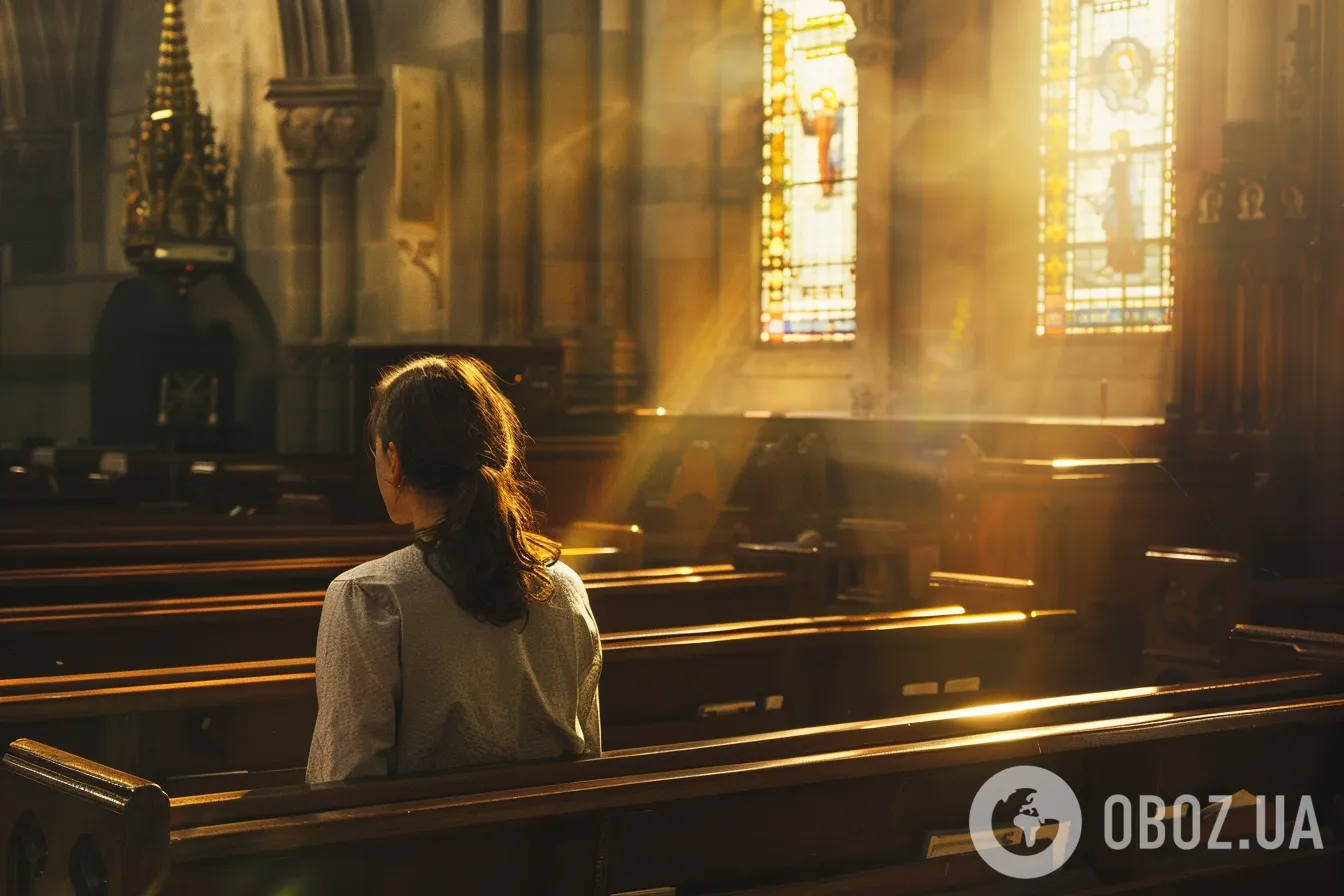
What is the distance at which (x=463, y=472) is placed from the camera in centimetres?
215

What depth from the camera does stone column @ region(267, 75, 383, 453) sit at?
12.3 m

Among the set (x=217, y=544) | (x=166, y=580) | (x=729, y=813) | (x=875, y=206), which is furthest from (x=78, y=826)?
(x=875, y=206)

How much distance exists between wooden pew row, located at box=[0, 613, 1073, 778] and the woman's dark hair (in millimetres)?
1075

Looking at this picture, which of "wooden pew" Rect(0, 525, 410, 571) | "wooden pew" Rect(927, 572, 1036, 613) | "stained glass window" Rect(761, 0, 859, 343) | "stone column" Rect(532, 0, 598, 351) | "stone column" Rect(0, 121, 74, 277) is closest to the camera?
"wooden pew" Rect(927, 572, 1036, 613)

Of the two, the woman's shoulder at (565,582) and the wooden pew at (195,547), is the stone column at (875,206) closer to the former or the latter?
the wooden pew at (195,547)

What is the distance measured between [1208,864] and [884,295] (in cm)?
718

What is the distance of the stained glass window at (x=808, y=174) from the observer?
10.7 metres

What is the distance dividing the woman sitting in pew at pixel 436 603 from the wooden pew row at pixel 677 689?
100 cm

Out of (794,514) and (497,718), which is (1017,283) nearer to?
(794,514)

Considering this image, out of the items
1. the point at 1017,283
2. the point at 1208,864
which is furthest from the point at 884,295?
the point at 1208,864

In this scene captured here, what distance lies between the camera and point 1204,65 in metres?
7.01

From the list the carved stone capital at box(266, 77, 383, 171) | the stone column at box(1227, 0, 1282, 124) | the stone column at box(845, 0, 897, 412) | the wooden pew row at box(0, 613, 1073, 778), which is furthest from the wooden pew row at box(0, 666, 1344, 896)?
the carved stone capital at box(266, 77, 383, 171)

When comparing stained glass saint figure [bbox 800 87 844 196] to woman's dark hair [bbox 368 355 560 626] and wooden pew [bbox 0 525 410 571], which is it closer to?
wooden pew [bbox 0 525 410 571]

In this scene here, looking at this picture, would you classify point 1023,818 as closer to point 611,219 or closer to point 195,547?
point 195,547
